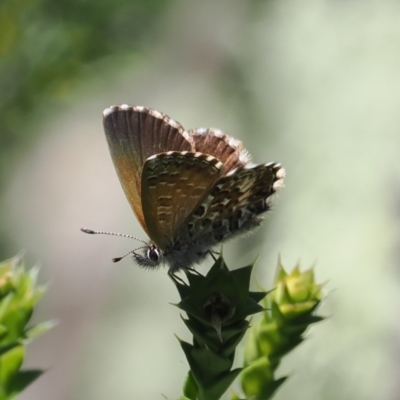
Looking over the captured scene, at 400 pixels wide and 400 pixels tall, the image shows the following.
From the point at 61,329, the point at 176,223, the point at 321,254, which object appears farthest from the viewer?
the point at 61,329

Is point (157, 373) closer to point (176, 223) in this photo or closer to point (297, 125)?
point (297, 125)

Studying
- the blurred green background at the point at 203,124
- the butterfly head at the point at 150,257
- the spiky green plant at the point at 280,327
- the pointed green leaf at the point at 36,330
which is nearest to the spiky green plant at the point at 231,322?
the spiky green plant at the point at 280,327

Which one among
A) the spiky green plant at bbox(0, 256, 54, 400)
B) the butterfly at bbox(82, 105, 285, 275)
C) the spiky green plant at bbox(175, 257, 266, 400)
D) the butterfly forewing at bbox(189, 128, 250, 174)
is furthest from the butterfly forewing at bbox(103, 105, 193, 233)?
the spiky green plant at bbox(175, 257, 266, 400)

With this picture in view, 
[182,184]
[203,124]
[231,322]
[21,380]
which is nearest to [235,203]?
[182,184]

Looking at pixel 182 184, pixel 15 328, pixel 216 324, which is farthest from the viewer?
pixel 182 184

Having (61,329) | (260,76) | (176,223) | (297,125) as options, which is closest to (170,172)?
(176,223)

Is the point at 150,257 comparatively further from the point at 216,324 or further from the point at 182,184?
the point at 216,324

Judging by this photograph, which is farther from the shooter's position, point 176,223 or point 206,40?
point 206,40
